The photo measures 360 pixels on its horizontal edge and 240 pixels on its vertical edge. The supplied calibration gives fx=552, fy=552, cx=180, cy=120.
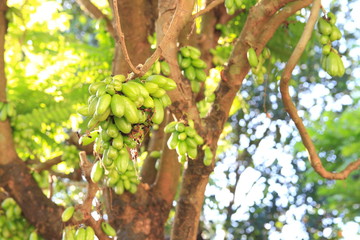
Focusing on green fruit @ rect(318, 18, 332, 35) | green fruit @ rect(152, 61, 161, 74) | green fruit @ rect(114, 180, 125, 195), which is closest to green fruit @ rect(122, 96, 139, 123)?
green fruit @ rect(152, 61, 161, 74)

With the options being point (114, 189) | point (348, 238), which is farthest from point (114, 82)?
point (348, 238)

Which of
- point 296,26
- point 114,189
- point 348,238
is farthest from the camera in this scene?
point 348,238

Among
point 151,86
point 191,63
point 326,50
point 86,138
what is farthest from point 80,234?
point 326,50

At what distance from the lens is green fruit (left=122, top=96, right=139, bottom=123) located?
1.77 m

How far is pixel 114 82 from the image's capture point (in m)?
1.80

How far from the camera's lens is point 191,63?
2916 millimetres

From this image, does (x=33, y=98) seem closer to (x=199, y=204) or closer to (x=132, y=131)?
(x=199, y=204)

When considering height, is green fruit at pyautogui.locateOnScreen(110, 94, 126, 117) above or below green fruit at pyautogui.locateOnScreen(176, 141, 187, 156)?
below

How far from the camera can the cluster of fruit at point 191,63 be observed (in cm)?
286

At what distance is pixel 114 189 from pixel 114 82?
1.57m

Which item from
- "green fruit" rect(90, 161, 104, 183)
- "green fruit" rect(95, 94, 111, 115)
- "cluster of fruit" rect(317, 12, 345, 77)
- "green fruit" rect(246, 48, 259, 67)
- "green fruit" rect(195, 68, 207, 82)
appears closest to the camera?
"green fruit" rect(95, 94, 111, 115)

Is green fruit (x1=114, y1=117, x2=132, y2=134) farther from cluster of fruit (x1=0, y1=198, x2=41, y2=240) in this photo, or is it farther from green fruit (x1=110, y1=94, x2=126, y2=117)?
cluster of fruit (x1=0, y1=198, x2=41, y2=240)

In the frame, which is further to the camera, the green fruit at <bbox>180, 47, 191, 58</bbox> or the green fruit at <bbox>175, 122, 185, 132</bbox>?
the green fruit at <bbox>180, 47, 191, 58</bbox>

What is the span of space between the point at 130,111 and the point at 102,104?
98mm
